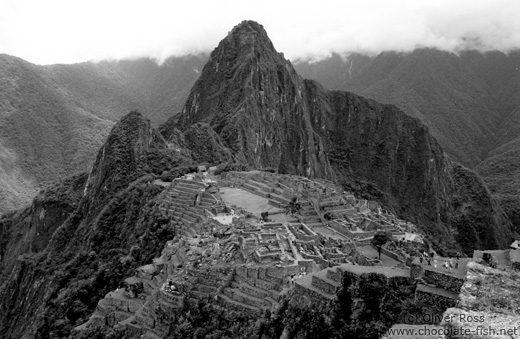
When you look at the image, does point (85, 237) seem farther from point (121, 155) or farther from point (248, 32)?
point (248, 32)

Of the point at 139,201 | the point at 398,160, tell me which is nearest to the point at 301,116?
the point at 398,160

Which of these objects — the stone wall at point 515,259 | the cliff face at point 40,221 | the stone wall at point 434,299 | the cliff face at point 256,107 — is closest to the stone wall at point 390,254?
the stone wall at point 515,259

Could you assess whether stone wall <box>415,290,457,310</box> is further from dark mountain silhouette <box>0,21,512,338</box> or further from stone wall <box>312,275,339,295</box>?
dark mountain silhouette <box>0,21,512,338</box>

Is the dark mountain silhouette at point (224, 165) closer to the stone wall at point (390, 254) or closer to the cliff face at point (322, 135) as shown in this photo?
the cliff face at point (322, 135)

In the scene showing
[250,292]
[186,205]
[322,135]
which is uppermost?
[250,292]

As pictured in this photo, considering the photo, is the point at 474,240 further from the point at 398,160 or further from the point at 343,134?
the point at 343,134

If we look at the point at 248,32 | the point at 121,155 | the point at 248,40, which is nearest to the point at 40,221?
the point at 121,155
